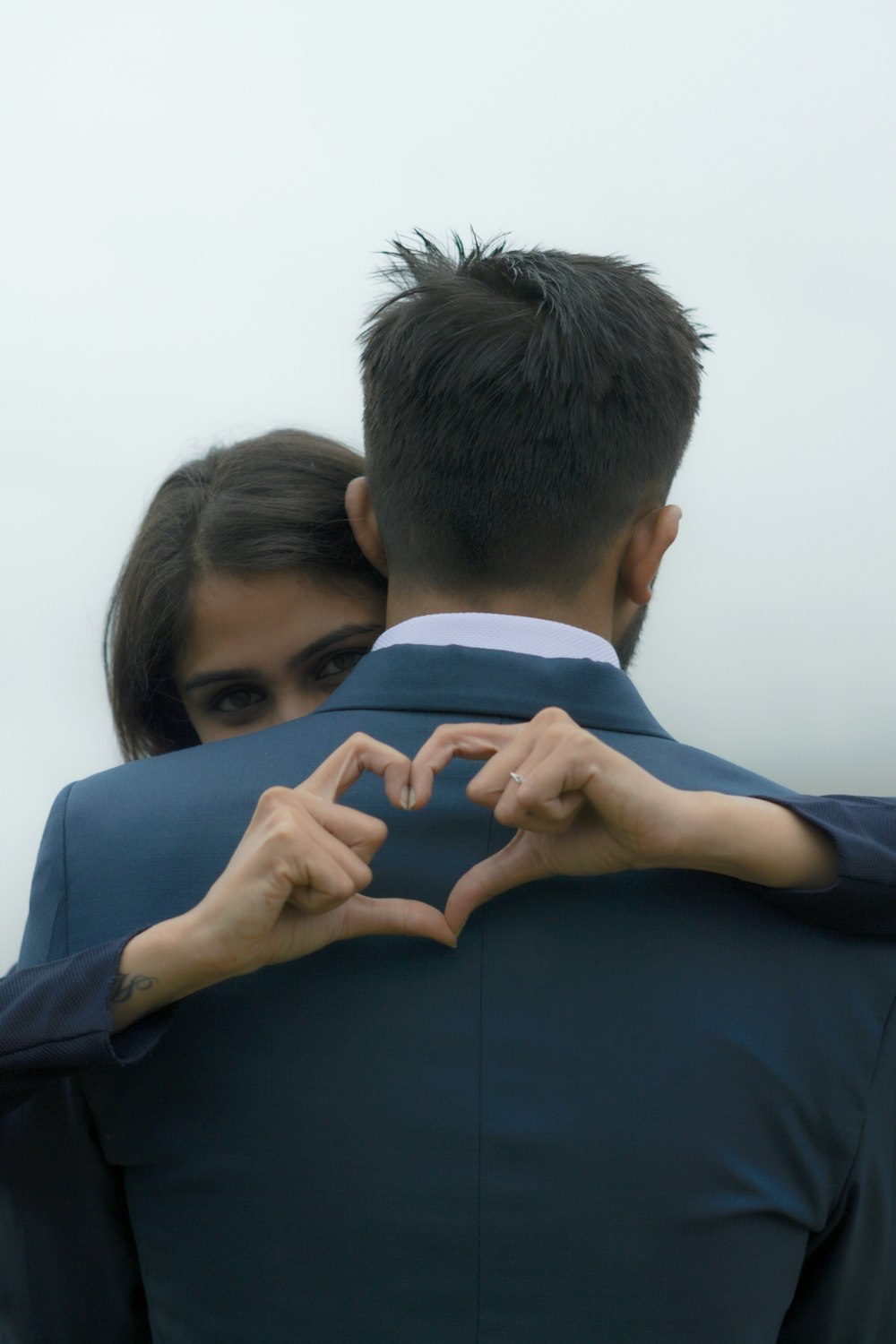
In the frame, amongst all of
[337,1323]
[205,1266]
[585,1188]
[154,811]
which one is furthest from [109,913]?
[585,1188]

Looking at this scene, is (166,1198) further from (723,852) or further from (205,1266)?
(723,852)

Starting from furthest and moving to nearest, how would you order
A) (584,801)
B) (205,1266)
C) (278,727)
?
(278,727), (205,1266), (584,801)

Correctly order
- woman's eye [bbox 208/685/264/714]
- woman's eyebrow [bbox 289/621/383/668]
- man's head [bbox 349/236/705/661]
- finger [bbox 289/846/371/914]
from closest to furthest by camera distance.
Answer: finger [bbox 289/846/371/914], man's head [bbox 349/236/705/661], woman's eyebrow [bbox 289/621/383/668], woman's eye [bbox 208/685/264/714]

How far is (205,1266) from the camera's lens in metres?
1.55

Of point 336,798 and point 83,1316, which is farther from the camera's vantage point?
point 83,1316

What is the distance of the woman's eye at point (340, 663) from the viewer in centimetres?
282

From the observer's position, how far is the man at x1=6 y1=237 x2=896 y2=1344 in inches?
57.8

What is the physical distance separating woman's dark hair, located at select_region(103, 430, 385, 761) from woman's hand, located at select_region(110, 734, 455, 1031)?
4.83 feet

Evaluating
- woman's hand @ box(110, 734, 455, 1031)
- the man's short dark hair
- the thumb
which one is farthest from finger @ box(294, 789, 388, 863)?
the man's short dark hair

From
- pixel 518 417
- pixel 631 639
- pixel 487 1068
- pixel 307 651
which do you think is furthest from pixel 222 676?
pixel 487 1068

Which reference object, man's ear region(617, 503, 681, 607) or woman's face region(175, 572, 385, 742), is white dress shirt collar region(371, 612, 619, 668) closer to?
man's ear region(617, 503, 681, 607)

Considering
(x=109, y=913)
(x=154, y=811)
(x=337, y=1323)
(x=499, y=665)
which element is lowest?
(x=337, y=1323)

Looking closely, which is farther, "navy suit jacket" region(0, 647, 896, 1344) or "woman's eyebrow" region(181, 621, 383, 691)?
"woman's eyebrow" region(181, 621, 383, 691)

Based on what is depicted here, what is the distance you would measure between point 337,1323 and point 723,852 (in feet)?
2.27
